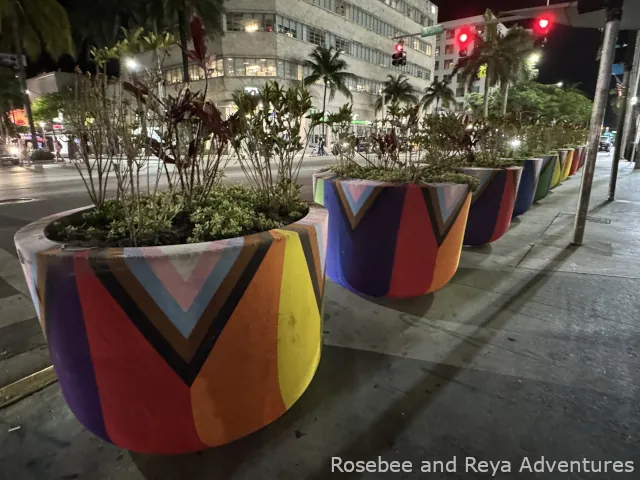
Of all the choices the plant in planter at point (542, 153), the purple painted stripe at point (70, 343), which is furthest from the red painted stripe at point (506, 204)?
the purple painted stripe at point (70, 343)

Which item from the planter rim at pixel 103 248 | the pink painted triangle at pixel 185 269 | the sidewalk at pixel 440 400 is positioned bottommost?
the sidewalk at pixel 440 400

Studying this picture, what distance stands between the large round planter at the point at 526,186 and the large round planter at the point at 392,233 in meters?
3.94

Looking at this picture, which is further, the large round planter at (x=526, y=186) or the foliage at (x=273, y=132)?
the large round planter at (x=526, y=186)

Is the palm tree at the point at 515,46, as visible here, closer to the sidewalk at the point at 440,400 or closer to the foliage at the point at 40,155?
the sidewalk at the point at 440,400

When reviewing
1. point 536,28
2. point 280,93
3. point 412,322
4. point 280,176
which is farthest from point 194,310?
point 536,28

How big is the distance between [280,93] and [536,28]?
10.7m

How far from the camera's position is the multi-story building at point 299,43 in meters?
33.6

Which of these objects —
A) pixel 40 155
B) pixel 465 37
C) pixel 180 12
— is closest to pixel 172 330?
pixel 465 37

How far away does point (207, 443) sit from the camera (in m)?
1.89

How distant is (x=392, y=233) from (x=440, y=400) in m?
1.51

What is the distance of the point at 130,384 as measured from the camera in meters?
1.70

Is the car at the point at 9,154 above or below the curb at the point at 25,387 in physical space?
above

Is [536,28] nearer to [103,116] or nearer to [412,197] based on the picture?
[412,197]

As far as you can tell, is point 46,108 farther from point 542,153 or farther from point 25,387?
point 25,387
